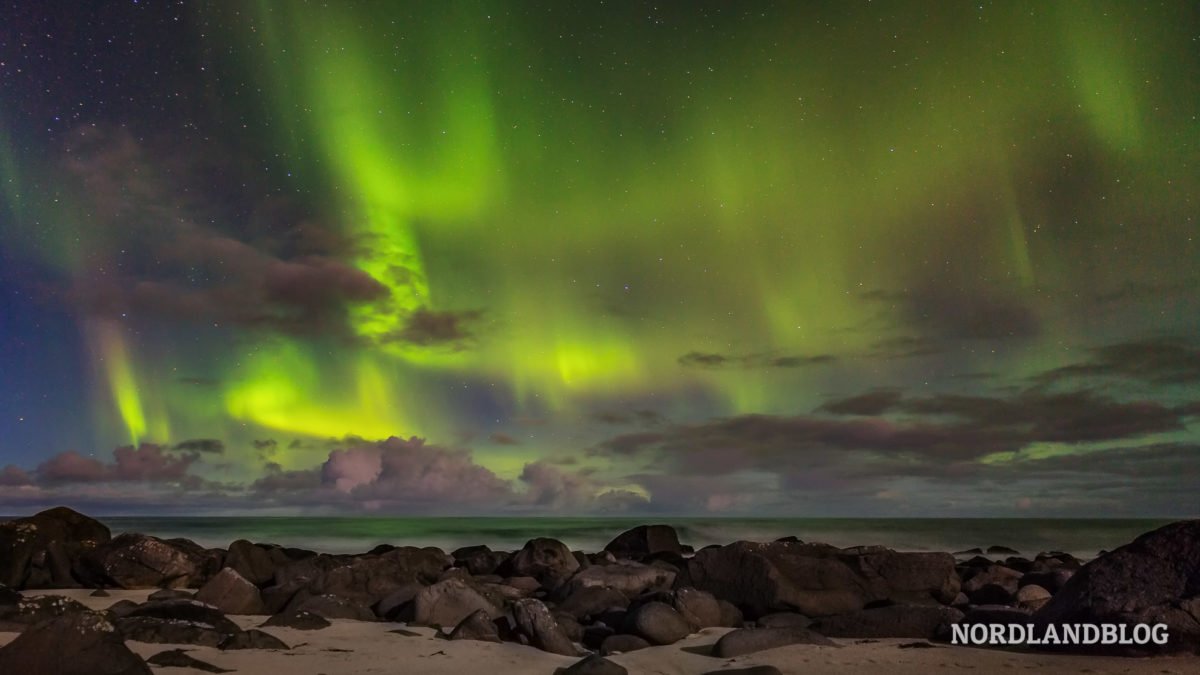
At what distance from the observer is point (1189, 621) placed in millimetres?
5562

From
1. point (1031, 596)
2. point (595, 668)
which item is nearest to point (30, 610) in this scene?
point (595, 668)

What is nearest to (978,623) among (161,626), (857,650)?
(857,650)

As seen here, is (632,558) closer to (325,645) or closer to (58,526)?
(325,645)

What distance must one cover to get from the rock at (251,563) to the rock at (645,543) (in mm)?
5773

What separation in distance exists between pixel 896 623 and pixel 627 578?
389cm

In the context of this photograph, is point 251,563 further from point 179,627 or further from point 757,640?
point 757,640

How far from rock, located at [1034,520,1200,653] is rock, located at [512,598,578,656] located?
3842 mm

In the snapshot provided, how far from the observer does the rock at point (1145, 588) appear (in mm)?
5609

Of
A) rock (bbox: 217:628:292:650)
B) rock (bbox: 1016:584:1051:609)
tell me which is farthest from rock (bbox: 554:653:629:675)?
rock (bbox: 1016:584:1051:609)

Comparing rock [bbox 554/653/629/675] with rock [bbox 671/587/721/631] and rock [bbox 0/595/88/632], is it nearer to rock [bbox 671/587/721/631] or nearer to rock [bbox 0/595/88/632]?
rock [bbox 671/587/721/631]

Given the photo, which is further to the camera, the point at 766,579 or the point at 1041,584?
the point at 1041,584

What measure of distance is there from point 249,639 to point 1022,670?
18.6 ft

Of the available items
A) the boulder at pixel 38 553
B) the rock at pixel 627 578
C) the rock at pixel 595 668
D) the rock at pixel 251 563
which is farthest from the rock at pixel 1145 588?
the boulder at pixel 38 553

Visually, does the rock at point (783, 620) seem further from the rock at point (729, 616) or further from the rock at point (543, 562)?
the rock at point (543, 562)
